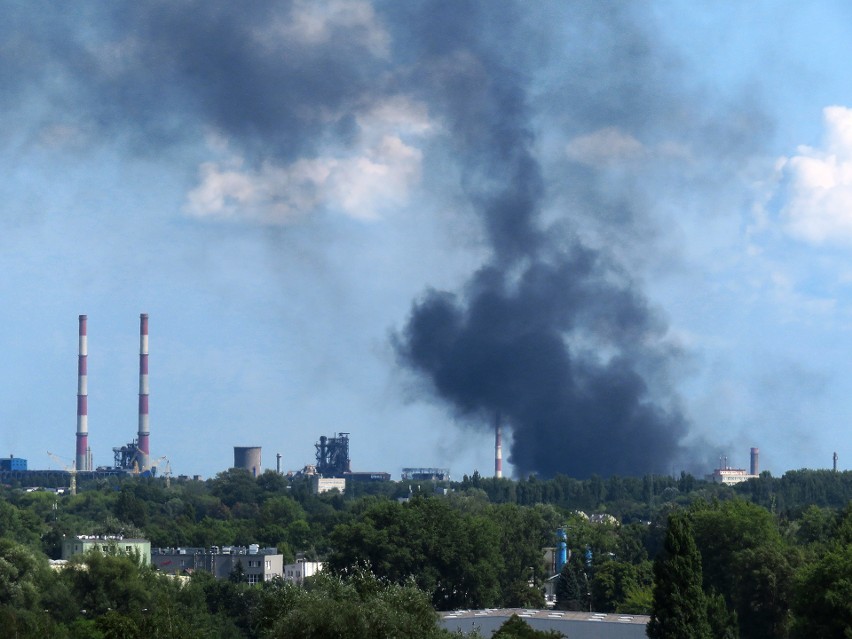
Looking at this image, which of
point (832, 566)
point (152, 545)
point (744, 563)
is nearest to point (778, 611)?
point (744, 563)

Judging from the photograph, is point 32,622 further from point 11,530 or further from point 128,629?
point 11,530

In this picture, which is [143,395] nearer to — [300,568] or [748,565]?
[300,568]

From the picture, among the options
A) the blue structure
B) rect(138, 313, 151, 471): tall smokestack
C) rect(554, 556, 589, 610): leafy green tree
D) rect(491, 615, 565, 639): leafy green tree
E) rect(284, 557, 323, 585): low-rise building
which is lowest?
rect(491, 615, 565, 639): leafy green tree

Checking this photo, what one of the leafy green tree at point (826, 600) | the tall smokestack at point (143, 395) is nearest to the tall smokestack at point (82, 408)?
the tall smokestack at point (143, 395)

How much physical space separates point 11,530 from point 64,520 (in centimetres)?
2378

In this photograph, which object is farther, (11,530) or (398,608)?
(11,530)

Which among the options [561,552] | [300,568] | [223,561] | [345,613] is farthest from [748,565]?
[223,561]

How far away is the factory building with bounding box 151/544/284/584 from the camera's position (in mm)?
94500

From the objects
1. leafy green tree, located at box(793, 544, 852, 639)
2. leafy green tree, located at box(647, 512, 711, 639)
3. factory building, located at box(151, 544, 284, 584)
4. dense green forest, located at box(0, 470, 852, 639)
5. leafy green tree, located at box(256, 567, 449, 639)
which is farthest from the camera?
factory building, located at box(151, 544, 284, 584)

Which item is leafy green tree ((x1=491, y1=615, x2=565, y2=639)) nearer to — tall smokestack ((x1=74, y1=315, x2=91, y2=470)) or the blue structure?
the blue structure

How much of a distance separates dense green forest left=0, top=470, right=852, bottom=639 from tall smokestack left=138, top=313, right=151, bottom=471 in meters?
39.6

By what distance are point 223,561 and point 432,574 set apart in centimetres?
2787

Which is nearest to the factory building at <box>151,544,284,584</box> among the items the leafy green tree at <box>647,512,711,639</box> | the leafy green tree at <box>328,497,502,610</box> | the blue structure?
the blue structure

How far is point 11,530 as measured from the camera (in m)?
106
